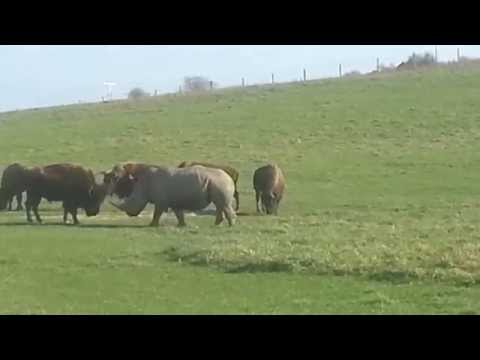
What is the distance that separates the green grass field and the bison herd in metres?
0.61

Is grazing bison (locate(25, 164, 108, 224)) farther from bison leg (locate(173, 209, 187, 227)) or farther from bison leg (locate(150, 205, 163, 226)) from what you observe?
bison leg (locate(173, 209, 187, 227))

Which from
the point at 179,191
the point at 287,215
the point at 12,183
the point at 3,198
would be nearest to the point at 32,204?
the point at 12,183

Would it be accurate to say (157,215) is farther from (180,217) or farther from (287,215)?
(287,215)

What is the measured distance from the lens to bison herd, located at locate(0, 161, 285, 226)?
941 inches

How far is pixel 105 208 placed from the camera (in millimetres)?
27469

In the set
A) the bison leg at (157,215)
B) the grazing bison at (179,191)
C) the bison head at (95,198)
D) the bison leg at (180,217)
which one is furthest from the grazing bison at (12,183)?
the bison leg at (180,217)

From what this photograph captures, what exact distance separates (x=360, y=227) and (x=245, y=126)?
95.3ft

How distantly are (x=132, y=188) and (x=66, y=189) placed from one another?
1660mm

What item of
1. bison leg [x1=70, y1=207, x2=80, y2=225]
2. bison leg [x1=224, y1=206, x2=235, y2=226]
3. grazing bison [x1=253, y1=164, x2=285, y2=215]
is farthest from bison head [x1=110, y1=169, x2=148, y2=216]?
grazing bison [x1=253, y1=164, x2=285, y2=215]

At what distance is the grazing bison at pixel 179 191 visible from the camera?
77.9ft

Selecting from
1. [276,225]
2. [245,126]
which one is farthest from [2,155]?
[276,225]

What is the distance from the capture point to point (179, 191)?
78.7 feet
